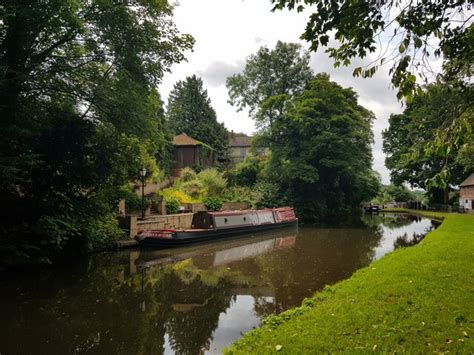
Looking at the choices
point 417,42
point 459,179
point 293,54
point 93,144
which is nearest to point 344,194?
point 459,179

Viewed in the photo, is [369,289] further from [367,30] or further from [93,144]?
[93,144]

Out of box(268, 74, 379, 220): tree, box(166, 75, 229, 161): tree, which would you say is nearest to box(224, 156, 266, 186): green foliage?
box(268, 74, 379, 220): tree

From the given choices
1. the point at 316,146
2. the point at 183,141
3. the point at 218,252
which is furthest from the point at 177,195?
the point at 183,141

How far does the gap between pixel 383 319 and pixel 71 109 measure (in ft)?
41.0

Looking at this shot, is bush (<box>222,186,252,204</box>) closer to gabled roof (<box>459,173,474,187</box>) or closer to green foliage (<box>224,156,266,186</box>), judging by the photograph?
green foliage (<box>224,156,266,186</box>)

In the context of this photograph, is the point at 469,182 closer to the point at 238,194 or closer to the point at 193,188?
the point at 238,194

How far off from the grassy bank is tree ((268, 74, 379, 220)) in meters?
22.8

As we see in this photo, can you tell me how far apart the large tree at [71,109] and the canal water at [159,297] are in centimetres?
167

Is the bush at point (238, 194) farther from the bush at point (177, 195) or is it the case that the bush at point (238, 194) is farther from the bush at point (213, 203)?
the bush at point (177, 195)

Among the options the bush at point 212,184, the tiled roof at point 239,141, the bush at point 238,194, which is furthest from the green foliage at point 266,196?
the tiled roof at point 239,141

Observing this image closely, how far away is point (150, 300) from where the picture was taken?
351 inches

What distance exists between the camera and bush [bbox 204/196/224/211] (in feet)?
91.4

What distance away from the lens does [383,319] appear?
5.30 meters

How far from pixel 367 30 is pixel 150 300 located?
7.42 meters
